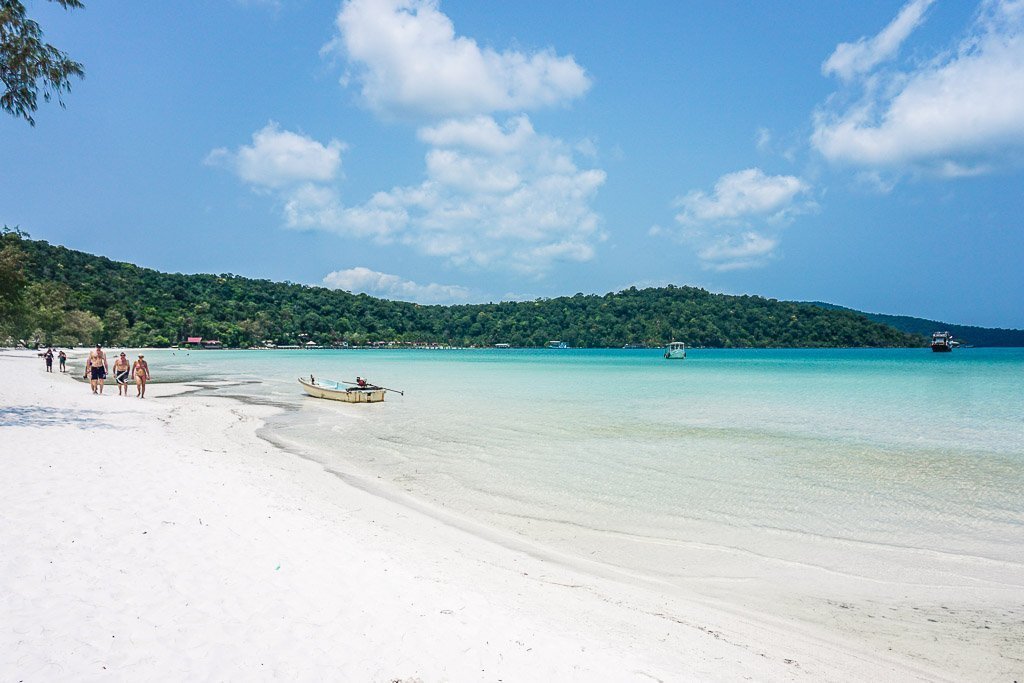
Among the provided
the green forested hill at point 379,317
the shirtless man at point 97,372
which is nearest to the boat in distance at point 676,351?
the green forested hill at point 379,317

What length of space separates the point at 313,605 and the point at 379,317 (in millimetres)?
172788

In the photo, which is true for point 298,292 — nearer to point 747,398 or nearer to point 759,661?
point 747,398

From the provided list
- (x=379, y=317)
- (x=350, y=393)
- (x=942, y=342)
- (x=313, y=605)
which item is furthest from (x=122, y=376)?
(x=379, y=317)

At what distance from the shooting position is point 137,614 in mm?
4297

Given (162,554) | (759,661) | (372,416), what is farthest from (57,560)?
(372,416)

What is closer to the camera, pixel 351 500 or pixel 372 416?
pixel 351 500

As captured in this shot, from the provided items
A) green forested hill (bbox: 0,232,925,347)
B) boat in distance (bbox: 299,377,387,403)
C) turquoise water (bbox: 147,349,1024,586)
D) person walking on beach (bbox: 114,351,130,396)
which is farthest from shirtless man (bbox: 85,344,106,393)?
green forested hill (bbox: 0,232,925,347)

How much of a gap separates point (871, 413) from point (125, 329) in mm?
109762

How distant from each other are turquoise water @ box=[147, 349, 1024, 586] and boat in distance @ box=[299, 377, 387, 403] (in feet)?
1.85

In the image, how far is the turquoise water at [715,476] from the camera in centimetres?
770

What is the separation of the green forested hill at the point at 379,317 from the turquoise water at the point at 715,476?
77.6 meters

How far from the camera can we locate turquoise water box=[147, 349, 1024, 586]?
7.70 metres

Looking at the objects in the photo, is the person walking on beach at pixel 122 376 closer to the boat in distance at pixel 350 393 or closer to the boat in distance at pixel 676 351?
the boat in distance at pixel 350 393

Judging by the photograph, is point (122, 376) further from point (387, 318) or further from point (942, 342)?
point (387, 318)
